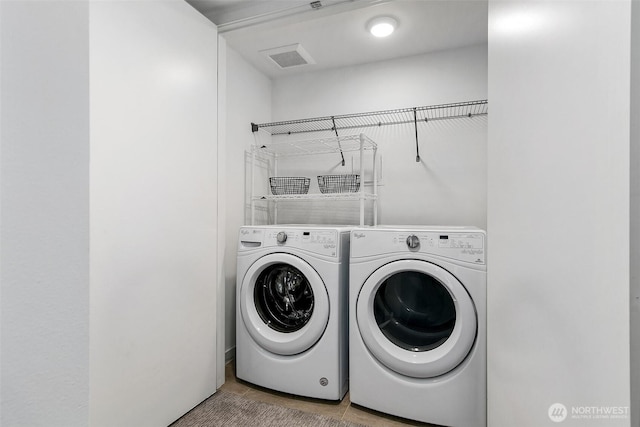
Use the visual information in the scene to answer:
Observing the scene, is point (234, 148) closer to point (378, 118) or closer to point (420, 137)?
point (378, 118)

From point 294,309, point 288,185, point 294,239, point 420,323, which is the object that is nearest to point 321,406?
point 294,309

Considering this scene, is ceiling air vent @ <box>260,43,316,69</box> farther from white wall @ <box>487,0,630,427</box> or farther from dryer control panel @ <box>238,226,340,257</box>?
white wall @ <box>487,0,630,427</box>

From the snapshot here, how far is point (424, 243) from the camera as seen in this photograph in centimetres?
156

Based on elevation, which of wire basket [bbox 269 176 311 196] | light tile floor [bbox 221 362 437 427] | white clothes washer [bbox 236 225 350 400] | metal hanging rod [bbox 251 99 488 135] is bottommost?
light tile floor [bbox 221 362 437 427]

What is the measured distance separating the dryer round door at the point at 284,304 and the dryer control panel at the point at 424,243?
310 mm

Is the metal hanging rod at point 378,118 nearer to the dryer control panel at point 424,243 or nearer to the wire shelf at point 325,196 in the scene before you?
the wire shelf at point 325,196

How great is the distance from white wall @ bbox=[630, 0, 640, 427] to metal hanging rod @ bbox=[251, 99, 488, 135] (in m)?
1.78

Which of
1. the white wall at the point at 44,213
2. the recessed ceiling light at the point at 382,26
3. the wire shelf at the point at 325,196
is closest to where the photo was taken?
the white wall at the point at 44,213

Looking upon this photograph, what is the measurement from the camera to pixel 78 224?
44 centimetres

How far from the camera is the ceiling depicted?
1.76 m

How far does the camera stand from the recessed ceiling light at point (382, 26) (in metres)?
1.92

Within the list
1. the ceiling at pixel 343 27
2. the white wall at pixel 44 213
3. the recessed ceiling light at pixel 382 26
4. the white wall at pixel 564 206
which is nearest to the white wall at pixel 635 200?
the white wall at pixel 564 206

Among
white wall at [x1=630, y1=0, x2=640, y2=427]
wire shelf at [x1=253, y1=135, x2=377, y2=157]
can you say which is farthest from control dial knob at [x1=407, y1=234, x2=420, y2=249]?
white wall at [x1=630, y1=0, x2=640, y2=427]

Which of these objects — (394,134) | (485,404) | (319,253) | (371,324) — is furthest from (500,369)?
(394,134)
